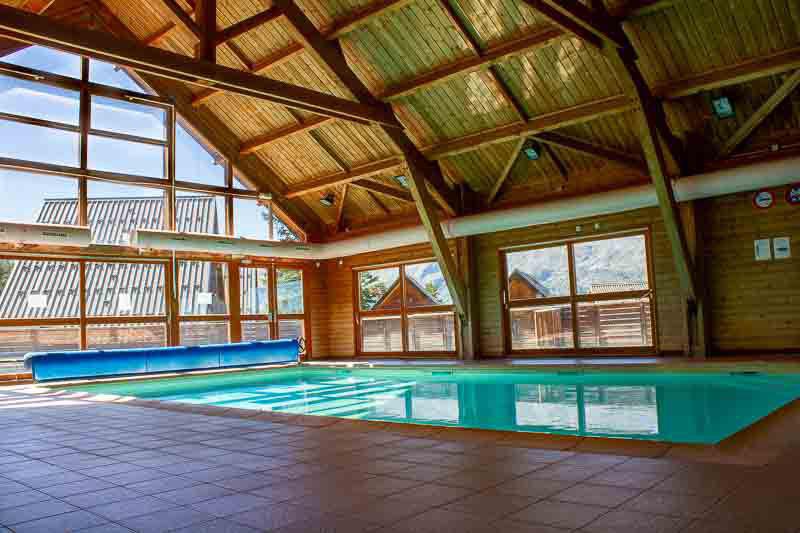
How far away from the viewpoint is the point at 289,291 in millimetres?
14328

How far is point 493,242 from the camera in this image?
12.0 metres

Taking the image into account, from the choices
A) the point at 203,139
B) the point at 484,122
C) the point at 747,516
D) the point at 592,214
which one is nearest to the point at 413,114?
the point at 484,122

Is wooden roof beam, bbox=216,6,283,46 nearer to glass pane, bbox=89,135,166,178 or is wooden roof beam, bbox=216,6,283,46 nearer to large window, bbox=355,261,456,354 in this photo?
glass pane, bbox=89,135,166,178

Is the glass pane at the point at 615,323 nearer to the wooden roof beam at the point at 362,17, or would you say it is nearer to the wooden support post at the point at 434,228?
the wooden support post at the point at 434,228

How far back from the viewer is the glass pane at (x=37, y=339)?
10.5 meters

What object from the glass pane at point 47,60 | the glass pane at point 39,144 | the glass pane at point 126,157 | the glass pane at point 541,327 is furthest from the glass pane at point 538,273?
the glass pane at point 47,60

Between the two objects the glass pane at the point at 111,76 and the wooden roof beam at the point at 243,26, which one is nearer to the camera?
the wooden roof beam at the point at 243,26

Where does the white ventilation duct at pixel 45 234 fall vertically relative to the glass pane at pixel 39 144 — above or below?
below

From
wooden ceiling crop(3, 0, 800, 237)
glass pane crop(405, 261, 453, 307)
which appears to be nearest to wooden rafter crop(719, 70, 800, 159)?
wooden ceiling crop(3, 0, 800, 237)

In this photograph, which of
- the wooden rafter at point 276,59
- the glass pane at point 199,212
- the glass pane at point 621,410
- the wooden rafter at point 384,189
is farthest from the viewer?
Result: the glass pane at point 199,212

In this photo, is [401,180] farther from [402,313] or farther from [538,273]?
[538,273]

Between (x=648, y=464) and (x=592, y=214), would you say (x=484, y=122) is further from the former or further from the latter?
(x=648, y=464)

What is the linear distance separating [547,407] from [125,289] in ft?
28.0

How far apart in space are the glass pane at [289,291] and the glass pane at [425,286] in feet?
8.57
